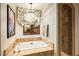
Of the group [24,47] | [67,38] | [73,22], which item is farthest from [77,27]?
[24,47]

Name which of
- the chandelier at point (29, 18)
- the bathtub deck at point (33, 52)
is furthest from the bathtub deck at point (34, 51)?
the chandelier at point (29, 18)

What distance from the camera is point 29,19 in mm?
1506

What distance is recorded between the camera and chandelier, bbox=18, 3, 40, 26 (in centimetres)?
150

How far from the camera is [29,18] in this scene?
151cm

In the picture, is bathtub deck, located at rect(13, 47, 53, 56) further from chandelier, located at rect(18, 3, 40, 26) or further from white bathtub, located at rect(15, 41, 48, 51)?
chandelier, located at rect(18, 3, 40, 26)

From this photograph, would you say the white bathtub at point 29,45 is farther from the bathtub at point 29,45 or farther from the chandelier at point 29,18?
the chandelier at point 29,18

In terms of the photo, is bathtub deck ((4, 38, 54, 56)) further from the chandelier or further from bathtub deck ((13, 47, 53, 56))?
the chandelier

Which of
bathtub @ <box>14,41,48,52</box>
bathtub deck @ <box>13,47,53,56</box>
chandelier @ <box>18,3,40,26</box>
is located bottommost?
bathtub deck @ <box>13,47,53,56</box>

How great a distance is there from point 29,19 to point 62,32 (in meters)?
0.47

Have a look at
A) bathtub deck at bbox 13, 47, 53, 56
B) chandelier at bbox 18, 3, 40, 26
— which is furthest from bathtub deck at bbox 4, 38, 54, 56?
chandelier at bbox 18, 3, 40, 26

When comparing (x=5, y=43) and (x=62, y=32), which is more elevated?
(x=62, y=32)

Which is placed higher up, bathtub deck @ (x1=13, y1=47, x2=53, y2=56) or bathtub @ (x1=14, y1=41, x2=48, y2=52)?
bathtub @ (x1=14, y1=41, x2=48, y2=52)

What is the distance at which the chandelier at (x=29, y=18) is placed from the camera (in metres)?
1.50

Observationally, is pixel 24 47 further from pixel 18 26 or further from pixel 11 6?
pixel 11 6
